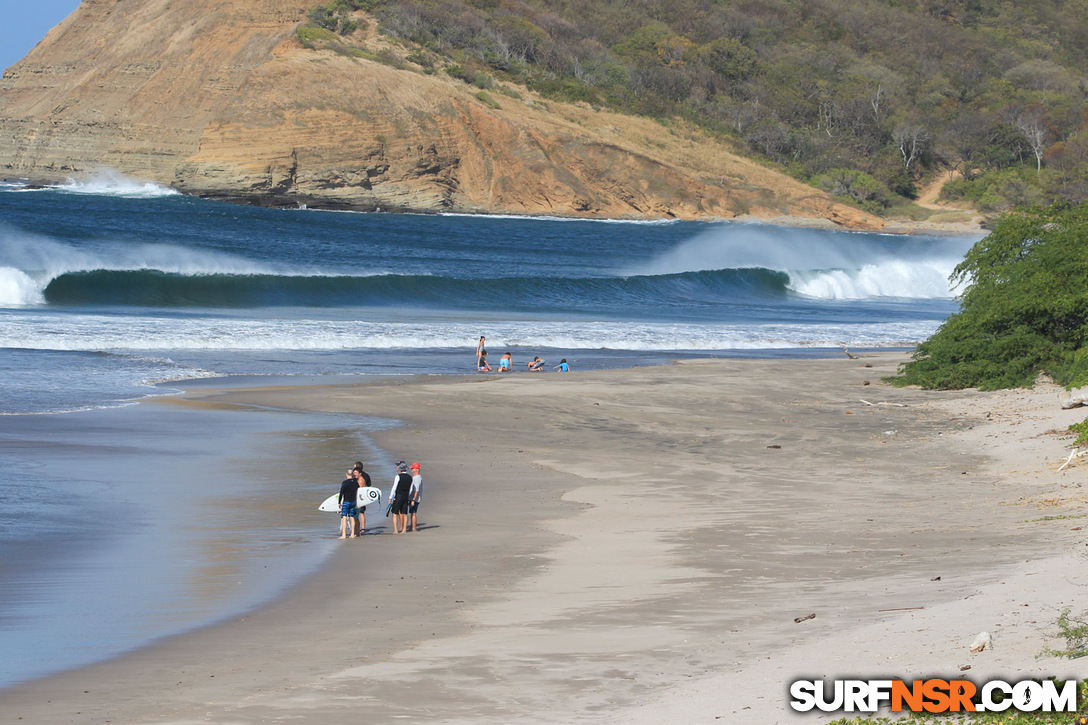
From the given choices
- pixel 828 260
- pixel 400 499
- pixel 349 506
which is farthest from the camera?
pixel 828 260

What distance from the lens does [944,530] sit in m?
8.93

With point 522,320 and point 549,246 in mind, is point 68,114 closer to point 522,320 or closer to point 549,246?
point 549,246

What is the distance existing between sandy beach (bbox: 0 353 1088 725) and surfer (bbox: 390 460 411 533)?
17 centimetres

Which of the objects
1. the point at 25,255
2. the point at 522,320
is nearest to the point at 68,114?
the point at 25,255

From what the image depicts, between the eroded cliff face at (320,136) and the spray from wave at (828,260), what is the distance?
55.1ft

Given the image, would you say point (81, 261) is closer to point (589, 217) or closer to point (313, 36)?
point (589, 217)

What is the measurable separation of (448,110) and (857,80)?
55233 mm

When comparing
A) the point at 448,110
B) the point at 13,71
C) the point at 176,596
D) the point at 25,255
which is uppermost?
the point at 13,71

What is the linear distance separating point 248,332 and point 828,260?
41783 mm

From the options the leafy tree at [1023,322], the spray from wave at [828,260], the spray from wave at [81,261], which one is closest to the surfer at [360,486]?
the leafy tree at [1023,322]

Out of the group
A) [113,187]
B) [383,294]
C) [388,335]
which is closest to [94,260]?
[383,294]

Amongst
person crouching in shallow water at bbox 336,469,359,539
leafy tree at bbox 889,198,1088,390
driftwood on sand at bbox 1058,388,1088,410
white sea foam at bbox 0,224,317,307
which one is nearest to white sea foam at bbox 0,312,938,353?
white sea foam at bbox 0,224,317,307

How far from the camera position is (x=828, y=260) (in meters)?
61.3

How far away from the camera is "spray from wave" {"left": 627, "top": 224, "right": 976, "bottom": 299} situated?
51219 mm
